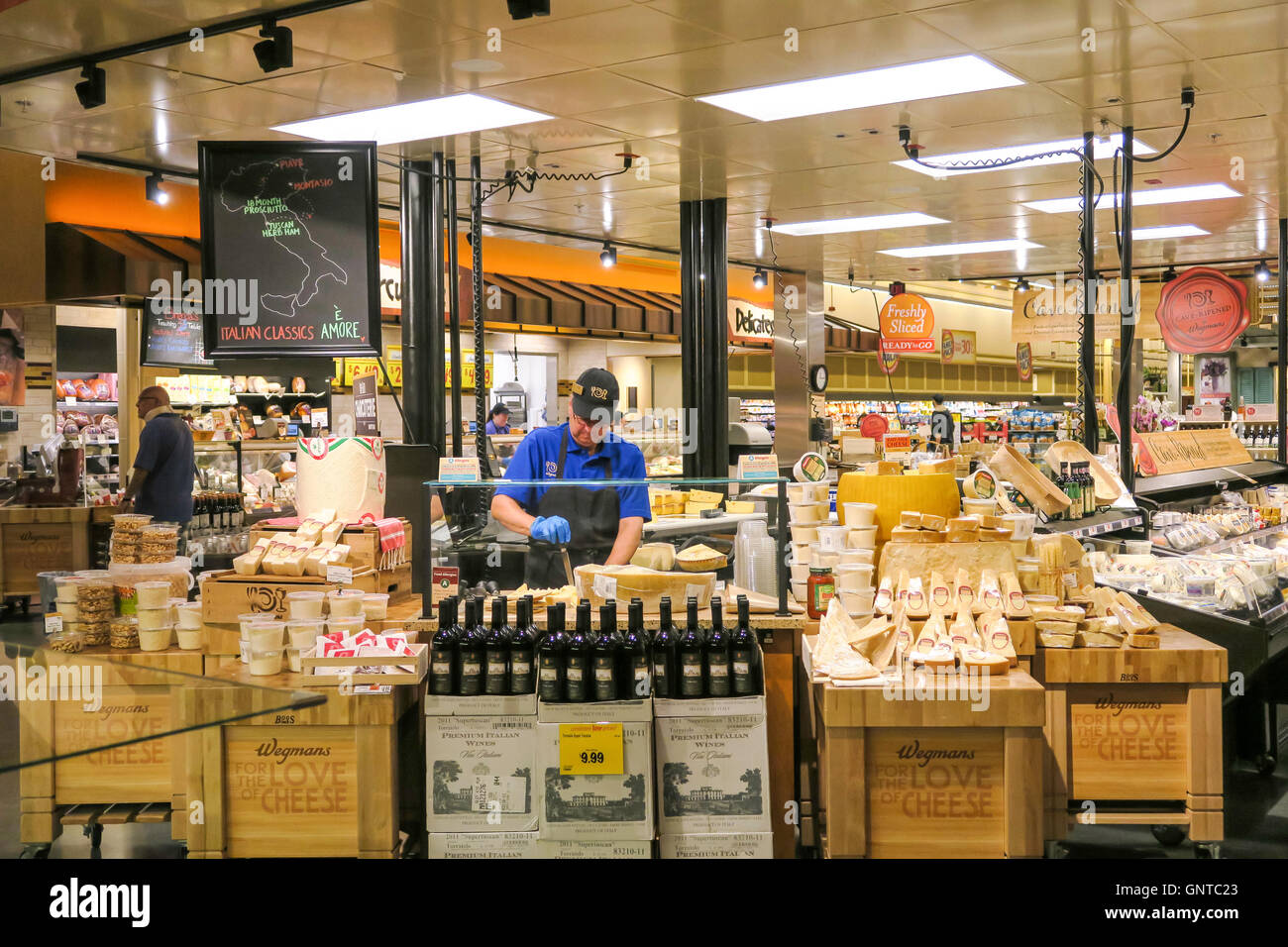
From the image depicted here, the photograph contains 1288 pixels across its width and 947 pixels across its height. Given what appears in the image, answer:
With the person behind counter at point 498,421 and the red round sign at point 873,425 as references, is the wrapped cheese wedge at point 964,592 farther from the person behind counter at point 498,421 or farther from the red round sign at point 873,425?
the red round sign at point 873,425

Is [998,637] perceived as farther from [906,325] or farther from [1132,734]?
[906,325]

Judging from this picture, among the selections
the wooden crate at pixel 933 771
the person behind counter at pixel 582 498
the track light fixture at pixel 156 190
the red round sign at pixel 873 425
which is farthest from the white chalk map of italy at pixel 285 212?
the red round sign at pixel 873 425

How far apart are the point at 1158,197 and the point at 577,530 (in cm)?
695

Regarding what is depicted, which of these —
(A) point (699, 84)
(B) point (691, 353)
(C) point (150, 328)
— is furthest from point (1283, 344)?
(C) point (150, 328)

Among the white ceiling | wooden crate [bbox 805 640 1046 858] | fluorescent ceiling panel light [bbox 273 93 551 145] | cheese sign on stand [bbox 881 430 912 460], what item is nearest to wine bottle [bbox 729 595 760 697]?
wooden crate [bbox 805 640 1046 858]

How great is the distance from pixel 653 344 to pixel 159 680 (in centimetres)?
1282

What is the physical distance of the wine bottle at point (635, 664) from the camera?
10.9 ft

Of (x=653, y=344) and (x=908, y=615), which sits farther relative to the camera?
(x=653, y=344)

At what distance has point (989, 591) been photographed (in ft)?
12.8

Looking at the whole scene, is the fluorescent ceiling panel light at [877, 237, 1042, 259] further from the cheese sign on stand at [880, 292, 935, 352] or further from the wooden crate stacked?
the wooden crate stacked

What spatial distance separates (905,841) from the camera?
11.1ft

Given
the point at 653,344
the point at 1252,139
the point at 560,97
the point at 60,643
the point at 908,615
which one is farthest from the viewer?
the point at 653,344
